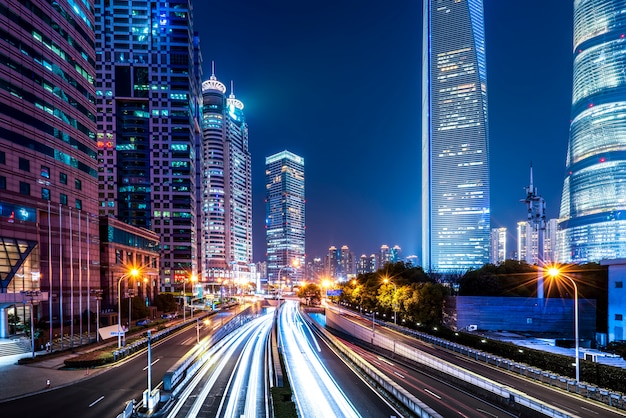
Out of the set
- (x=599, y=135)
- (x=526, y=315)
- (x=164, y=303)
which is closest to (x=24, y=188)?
(x=164, y=303)

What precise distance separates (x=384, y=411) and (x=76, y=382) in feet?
94.5

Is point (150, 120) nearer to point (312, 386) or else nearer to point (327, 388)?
point (312, 386)

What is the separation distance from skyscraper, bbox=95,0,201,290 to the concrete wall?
360ft

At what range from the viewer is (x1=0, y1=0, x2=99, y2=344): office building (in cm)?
5119

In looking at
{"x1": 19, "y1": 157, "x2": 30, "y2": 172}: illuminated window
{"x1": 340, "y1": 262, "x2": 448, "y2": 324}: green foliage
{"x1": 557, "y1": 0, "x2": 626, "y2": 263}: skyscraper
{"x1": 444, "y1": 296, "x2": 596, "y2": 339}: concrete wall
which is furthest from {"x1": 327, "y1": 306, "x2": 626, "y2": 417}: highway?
{"x1": 557, "y1": 0, "x2": 626, "y2": 263}: skyscraper

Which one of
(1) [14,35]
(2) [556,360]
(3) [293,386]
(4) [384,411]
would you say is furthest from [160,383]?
(1) [14,35]

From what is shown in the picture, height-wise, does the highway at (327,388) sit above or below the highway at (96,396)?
below

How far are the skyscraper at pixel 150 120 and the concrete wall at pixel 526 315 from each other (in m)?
110

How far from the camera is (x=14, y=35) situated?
178ft

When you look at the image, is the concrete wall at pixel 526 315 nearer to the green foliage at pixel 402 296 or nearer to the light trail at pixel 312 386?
the green foliage at pixel 402 296

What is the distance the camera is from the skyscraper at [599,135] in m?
169

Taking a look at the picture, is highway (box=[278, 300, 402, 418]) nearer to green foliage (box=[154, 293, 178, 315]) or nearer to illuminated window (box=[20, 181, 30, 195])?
illuminated window (box=[20, 181, 30, 195])

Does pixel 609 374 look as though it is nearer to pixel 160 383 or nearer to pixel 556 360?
pixel 556 360

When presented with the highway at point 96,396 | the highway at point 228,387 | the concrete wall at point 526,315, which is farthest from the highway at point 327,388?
the concrete wall at point 526,315
